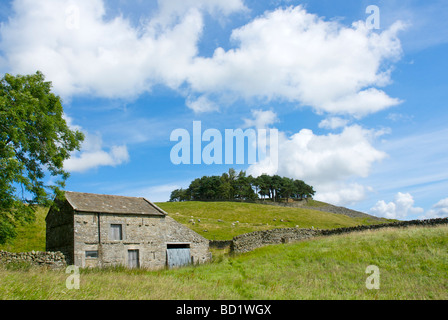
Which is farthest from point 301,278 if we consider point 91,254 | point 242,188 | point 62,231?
point 242,188

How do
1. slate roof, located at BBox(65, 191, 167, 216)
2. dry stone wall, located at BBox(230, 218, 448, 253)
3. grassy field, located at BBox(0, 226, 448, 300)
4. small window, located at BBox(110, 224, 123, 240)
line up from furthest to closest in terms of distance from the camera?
dry stone wall, located at BBox(230, 218, 448, 253) → small window, located at BBox(110, 224, 123, 240) → slate roof, located at BBox(65, 191, 167, 216) → grassy field, located at BBox(0, 226, 448, 300)

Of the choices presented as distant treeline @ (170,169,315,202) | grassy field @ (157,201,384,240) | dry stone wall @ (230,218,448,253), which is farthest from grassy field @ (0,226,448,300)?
distant treeline @ (170,169,315,202)

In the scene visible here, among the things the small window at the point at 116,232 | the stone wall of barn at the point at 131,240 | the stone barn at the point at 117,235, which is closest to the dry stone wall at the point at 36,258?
the stone barn at the point at 117,235

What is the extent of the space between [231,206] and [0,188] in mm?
65088

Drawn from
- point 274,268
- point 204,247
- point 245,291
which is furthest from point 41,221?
point 245,291

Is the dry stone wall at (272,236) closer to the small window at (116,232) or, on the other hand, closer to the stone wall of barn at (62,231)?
the small window at (116,232)

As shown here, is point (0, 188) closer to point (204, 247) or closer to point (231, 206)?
point (204, 247)

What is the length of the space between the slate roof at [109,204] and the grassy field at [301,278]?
6.65 meters

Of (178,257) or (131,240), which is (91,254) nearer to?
(131,240)

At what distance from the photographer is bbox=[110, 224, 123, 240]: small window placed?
26.8 meters

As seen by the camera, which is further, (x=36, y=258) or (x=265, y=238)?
(x=265, y=238)

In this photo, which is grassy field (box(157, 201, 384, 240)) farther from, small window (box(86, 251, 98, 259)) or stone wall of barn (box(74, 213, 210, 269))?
small window (box(86, 251, 98, 259))

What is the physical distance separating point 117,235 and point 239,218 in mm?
42842

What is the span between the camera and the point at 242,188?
10462 centimetres
